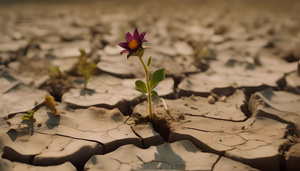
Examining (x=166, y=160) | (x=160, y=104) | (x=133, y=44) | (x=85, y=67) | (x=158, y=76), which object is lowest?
(x=166, y=160)

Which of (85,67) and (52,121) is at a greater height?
(85,67)

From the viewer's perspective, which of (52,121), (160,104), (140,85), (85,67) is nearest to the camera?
(140,85)

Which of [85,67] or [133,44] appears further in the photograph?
[85,67]

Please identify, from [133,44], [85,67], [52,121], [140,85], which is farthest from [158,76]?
[85,67]

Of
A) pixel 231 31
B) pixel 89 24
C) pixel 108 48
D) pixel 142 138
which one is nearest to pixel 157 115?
pixel 142 138

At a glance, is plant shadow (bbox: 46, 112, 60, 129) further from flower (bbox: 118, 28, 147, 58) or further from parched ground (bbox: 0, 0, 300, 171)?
flower (bbox: 118, 28, 147, 58)

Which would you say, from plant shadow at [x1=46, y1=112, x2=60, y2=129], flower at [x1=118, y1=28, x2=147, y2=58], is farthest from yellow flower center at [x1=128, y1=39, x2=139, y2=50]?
plant shadow at [x1=46, y1=112, x2=60, y2=129]

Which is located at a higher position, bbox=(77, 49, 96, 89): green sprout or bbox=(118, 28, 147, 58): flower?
Result: bbox=(118, 28, 147, 58): flower

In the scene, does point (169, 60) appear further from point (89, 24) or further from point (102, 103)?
point (89, 24)

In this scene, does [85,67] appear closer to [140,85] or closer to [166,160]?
[140,85]
